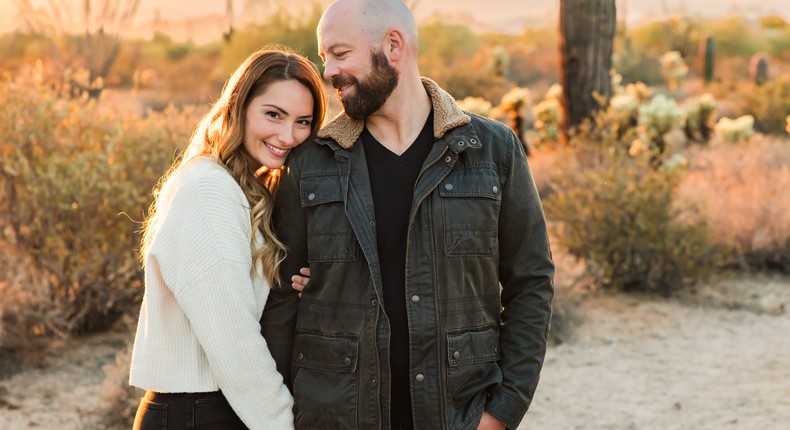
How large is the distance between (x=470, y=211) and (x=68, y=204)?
413 cm

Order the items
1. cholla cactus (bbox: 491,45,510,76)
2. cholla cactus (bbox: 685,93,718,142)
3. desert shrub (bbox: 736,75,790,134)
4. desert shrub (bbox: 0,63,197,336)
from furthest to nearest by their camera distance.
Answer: cholla cactus (bbox: 491,45,510,76), desert shrub (bbox: 736,75,790,134), cholla cactus (bbox: 685,93,718,142), desert shrub (bbox: 0,63,197,336)

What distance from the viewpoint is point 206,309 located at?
8.61ft

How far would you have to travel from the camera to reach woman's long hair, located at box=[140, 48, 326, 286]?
9.20 ft

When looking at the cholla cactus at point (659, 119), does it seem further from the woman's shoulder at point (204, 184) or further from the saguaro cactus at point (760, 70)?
the saguaro cactus at point (760, 70)

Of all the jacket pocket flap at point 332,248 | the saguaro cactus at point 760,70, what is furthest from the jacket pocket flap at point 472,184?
the saguaro cactus at point 760,70

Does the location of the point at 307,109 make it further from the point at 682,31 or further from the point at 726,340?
the point at 682,31

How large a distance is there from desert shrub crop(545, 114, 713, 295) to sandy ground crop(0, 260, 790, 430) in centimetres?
21

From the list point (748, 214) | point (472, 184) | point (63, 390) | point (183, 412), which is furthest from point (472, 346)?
point (748, 214)

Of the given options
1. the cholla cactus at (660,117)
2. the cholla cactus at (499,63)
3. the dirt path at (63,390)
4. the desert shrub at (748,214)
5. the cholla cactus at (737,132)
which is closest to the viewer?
the dirt path at (63,390)

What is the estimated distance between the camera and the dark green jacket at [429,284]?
2674 mm

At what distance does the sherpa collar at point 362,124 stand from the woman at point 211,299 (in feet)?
0.47

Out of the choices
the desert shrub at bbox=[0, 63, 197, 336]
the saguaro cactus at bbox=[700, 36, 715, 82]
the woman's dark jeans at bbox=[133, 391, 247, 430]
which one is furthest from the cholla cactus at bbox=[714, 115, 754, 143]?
the saguaro cactus at bbox=[700, 36, 715, 82]

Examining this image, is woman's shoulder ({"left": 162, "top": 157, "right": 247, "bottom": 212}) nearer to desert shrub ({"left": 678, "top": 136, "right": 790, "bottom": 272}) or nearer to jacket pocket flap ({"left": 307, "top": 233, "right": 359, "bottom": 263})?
jacket pocket flap ({"left": 307, "top": 233, "right": 359, "bottom": 263})

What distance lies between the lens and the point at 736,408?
551 centimetres
